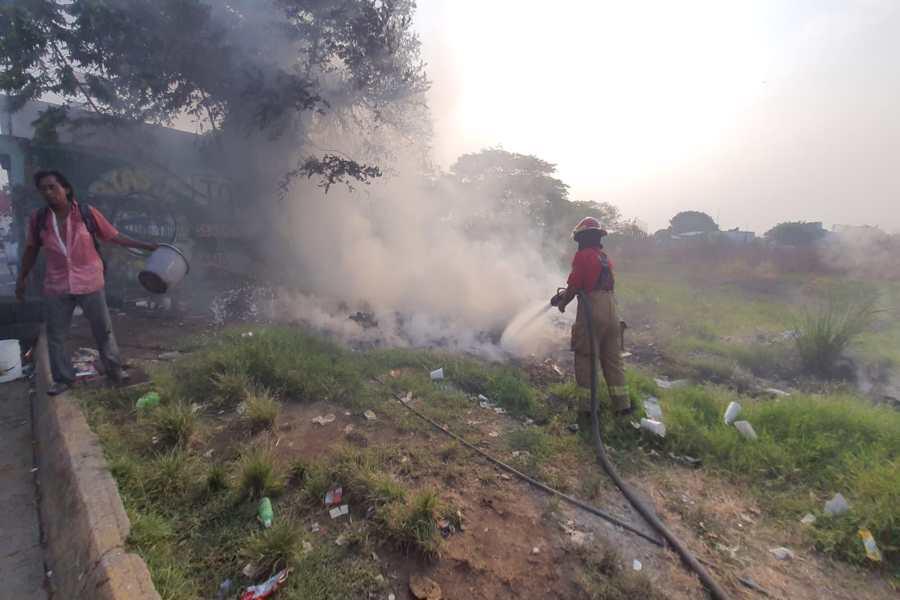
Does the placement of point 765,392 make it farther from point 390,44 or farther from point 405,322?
point 390,44

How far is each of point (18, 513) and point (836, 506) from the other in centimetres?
546

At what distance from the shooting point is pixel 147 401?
12.2ft

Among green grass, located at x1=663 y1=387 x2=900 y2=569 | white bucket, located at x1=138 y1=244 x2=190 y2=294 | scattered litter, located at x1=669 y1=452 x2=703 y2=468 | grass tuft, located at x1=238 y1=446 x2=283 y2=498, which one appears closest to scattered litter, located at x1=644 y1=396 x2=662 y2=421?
green grass, located at x1=663 y1=387 x2=900 y2=569

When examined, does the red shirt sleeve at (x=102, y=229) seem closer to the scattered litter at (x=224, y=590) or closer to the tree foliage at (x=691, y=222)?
the scattered litter at (x=224, y=590)

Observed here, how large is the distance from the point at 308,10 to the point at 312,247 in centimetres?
524

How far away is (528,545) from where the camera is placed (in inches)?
101

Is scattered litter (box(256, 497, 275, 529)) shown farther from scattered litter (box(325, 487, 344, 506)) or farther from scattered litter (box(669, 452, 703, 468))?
scattered litter (box(669, 452, 703, 468))

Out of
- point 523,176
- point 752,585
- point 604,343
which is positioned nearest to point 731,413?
point 604,343

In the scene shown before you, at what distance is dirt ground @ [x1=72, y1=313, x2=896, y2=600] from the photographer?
2.33m

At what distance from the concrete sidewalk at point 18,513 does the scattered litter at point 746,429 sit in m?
5.20

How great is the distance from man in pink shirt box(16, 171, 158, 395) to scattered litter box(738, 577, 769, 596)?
5.35m

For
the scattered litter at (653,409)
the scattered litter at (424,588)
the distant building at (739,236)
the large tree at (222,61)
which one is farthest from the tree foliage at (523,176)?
the scattered litter at (424,588)

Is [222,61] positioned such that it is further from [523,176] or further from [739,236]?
[739,236]

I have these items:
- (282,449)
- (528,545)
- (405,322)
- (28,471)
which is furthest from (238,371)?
(405,322)
